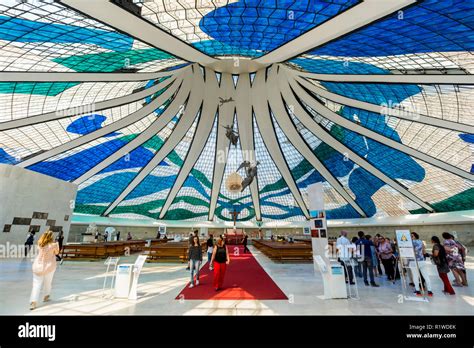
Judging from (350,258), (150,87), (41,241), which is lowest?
(350,258)

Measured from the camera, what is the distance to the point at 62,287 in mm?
7676

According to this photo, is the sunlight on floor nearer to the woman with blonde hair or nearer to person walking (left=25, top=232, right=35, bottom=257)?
the woman with blonde hair

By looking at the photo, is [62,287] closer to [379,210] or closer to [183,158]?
[183,158]

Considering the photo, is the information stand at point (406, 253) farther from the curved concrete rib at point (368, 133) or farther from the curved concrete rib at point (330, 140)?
the curved concrete rib at point (330, 140)

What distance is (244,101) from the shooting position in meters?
27.8

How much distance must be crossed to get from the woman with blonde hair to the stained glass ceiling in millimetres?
8407

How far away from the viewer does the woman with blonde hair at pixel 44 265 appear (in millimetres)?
5589

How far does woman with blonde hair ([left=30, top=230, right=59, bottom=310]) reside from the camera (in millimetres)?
5589

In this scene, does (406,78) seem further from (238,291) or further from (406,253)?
(238,291)

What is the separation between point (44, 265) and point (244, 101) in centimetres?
2464

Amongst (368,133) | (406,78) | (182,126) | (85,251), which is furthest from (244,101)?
(85,251)

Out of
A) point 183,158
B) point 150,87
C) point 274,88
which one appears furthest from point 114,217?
point 274,88

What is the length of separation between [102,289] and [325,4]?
42.7 feet

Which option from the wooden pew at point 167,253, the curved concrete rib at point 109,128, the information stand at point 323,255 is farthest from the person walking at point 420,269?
the curved concrete rib at point 109,128
